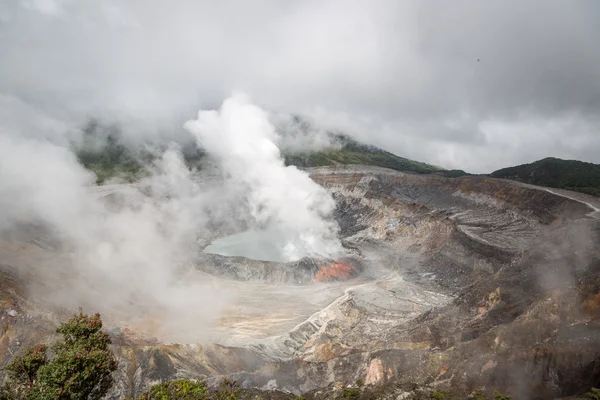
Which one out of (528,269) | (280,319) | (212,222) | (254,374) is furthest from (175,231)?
(528,269)

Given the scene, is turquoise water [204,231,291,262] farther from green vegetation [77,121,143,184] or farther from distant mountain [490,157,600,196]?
distant mountain [490,157,600,196]

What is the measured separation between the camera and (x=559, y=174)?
135250 mm

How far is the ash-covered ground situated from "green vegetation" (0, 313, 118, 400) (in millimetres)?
14521

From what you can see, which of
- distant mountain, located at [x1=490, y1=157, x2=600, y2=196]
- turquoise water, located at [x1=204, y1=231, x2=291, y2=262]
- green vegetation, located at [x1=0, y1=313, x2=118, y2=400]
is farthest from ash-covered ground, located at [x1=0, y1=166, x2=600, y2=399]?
distant mountain, located at [x1=490, y1=157, x2=600, y2=196]

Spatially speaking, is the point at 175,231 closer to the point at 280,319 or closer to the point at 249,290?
the point at 249,290

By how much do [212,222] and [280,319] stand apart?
54.4 m

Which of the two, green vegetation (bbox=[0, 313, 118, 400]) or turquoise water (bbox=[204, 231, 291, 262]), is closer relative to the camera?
green vegetation (bbox=[0, 313, 118, 400])

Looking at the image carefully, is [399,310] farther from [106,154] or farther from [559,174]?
[106,154]

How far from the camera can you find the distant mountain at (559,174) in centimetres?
12138

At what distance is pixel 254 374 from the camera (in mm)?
33625

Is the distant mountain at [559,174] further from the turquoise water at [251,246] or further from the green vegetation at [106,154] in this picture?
the green vegetation at [106,154]

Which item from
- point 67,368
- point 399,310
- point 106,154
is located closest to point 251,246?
point 399,310

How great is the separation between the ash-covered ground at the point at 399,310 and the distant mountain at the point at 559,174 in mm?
51313

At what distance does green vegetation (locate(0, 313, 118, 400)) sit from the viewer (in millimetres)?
16531
